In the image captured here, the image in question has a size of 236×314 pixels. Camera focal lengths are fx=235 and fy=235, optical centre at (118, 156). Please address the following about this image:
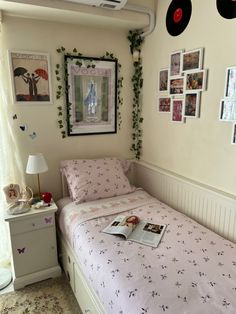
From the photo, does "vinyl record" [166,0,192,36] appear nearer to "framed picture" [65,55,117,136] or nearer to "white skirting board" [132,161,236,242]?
"framed picture" [65,55,117,136]

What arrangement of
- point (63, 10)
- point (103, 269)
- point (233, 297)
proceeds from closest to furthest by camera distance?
point (233, 297)
point (103, 269)
point (63, 10)

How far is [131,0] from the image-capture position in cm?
225

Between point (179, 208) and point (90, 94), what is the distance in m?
1.45

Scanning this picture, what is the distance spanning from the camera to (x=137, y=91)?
107 inches

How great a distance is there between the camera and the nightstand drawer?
195 cm

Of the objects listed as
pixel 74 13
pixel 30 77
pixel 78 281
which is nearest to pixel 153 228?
pixel 78 281

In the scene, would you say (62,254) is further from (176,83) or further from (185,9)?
(185,9)

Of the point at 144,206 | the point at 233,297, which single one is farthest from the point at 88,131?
the point at 233,297

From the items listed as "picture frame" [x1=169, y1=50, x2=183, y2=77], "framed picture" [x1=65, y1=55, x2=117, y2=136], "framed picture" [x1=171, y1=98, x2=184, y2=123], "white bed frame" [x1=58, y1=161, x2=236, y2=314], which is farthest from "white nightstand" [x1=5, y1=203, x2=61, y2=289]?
"picture frame" [x1=169, y1=50, x2=183, y2=77]

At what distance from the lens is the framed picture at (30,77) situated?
211 centimetres

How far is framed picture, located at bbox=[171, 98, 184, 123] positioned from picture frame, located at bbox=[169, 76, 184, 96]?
0.23 ft

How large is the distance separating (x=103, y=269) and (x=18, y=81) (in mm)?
1751

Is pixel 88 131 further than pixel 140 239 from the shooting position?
Yes

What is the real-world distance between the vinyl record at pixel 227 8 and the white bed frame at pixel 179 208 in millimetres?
1262
